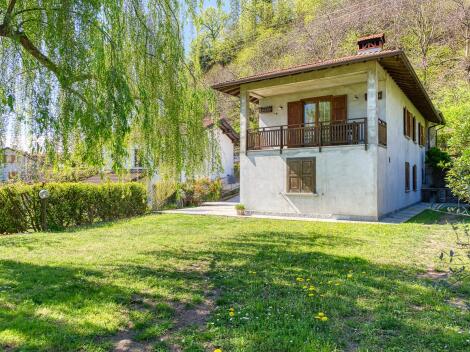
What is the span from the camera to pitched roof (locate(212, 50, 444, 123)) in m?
10.9

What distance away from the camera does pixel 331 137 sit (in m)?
12.6

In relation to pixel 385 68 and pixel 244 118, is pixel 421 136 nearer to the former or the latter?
pixel 385 68

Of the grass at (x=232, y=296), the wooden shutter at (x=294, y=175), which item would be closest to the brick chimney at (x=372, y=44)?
the wooden shutter at (x=294, y=175)

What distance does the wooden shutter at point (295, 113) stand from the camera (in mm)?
14258

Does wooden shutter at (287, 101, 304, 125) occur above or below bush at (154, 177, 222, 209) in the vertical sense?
above

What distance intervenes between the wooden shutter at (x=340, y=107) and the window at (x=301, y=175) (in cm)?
214

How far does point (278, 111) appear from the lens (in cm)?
1493

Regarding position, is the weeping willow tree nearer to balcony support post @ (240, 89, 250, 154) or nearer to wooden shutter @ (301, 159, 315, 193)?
wooden shutter @ (301, 159, 315, 193)

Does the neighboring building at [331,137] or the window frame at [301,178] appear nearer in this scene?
the neighboring building at [331,137]

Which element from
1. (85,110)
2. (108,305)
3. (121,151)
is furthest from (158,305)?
(85,110)

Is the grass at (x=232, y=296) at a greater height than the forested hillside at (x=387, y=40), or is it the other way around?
the forested hillside at (x=387, y=40)

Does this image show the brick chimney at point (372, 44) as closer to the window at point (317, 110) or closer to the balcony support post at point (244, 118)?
the window at point (317, 110)

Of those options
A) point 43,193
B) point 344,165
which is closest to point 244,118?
point 344,165

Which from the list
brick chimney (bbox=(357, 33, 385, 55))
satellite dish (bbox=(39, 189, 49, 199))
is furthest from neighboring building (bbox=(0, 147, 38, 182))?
brick chimney (bbox=(357, 33, 385, 55))
